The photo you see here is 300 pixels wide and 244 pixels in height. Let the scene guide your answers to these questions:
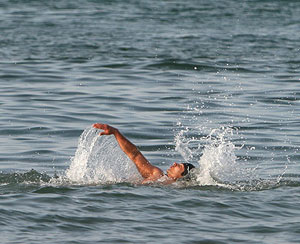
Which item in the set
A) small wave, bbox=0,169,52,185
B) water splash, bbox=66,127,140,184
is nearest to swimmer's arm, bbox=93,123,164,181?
water splash, bbox=66,127,140,184

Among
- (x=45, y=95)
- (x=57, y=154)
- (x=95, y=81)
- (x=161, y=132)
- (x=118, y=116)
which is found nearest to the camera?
(x=57, y=154)

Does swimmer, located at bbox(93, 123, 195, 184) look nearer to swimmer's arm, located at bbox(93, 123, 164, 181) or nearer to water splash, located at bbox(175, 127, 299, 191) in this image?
swimmer's arm, located at bbox(93, 123, 164, 181)

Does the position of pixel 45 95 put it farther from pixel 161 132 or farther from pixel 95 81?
pixel 161 132

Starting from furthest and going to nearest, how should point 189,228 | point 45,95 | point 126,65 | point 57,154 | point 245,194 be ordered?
point 126,65 < point 45,95 < point 57,154 < point 245,194 < point 189,228

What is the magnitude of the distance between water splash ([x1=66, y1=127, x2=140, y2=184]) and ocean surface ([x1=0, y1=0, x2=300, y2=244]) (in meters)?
0.03

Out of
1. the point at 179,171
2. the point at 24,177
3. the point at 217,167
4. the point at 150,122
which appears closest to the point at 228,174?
the point at 217,167

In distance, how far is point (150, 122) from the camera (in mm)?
19406

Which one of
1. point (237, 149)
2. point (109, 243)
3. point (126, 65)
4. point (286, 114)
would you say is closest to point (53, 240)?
point (109, 243)

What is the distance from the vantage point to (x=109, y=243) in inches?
401

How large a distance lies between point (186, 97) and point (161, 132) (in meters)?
4.41

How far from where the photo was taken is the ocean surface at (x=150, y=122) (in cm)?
1113

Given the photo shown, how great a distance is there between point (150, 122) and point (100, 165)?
16.5 feet

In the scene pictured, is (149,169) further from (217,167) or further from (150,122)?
(150,122)

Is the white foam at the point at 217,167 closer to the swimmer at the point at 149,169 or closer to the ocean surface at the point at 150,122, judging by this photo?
the ocean surface at the point at 150,122
